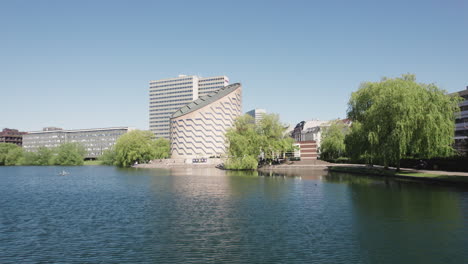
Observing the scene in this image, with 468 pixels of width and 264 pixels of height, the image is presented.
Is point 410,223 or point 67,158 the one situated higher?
point 67,158

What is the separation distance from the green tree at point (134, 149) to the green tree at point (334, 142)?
202 feet

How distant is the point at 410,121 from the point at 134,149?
100474 mm

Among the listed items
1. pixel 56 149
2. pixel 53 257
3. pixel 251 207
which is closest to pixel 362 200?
pixel 251 207

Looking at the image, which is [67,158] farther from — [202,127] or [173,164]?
[173,164]

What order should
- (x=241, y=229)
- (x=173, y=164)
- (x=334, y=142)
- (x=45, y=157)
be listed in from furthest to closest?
(x=45, y=157) → (x=173, y=164) → (x=334, y=142) → (x=241, y=229)

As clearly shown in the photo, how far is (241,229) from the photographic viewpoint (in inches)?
754

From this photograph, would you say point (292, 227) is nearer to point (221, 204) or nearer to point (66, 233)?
point (221, 204)

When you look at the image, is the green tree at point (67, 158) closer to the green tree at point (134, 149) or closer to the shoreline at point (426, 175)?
the green tree at point (134, 149)

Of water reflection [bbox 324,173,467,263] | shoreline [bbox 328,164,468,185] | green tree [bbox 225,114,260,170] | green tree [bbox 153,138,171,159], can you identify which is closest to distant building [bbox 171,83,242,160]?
green tree [bbox 153,138,171,159]

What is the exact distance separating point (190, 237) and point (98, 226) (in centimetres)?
621

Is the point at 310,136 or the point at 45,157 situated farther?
the point at 45,157

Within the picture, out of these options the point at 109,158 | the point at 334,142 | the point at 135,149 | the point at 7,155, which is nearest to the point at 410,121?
the point at 334,142

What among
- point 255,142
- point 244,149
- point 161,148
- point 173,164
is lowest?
point 173,164

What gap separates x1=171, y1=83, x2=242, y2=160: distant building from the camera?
15162 cm
